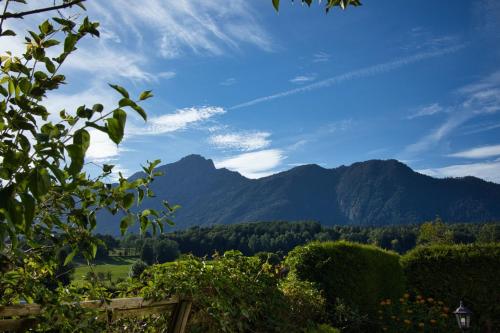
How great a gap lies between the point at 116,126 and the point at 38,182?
0.79ft

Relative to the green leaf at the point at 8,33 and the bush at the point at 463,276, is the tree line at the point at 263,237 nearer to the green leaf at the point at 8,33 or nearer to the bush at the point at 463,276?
the bush at the point at 463,276

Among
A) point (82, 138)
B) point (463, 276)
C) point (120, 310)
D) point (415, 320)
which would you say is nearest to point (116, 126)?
point (82, 138)

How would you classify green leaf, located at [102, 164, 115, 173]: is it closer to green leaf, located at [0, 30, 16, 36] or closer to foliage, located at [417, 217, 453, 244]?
green leaf, located at [0, 30, 16, 36]

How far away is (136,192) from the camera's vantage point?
2.13 m

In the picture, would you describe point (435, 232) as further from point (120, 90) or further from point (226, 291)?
point (120, 90)

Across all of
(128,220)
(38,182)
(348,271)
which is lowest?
(348,271)

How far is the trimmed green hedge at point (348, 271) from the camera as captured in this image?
10000 millimetres

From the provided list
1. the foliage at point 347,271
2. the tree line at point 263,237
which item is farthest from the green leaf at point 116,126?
the tree line at point 263,237

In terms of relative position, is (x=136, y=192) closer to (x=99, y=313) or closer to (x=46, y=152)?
(x=46, y=152)

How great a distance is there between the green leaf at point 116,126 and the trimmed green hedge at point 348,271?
8814mm

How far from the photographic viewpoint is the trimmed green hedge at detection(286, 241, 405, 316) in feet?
32.8

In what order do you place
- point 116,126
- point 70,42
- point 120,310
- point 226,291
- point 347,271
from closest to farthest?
point 116,126
point 70,42
point 120,310
point 226,291
point 347,271

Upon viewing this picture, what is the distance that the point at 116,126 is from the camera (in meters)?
1.16

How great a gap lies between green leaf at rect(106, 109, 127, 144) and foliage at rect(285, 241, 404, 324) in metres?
8.98
